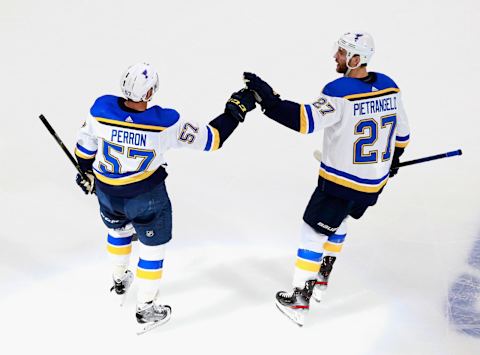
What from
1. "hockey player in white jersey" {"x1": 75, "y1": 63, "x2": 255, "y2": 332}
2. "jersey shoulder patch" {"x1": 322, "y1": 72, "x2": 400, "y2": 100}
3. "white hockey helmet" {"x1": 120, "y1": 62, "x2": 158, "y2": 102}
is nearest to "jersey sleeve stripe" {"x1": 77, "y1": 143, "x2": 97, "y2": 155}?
"hockey player in white jersey" {"x1": 75, "y1": 63, "x2": 255, "y2": 332}

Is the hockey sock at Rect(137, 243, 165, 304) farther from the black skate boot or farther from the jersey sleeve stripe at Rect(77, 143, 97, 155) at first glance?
the black skate boot

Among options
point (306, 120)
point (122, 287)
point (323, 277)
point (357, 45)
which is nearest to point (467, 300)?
point (323, 277)

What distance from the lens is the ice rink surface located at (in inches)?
147

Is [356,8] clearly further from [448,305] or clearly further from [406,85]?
[448,305]

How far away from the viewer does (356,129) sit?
3.43m

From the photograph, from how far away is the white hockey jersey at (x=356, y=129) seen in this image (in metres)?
3.37

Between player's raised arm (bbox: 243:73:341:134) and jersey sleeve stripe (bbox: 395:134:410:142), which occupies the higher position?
player's raised arm (bbox: 243:73:341:134)

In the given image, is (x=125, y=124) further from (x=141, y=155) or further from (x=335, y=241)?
(x=335, y=241)

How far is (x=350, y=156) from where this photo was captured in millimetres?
3508

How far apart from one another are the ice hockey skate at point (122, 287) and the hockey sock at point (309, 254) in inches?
42.6

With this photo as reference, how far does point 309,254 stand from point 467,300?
3.79ft

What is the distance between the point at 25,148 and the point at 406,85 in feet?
13.7

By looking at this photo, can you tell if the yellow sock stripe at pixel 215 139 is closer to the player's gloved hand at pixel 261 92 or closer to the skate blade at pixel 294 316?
the player's gloved hand at pixel 261 92

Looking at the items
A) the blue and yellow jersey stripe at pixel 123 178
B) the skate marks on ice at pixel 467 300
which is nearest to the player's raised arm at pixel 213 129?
the blue and yellow jersey stripe at pixel 123 178
